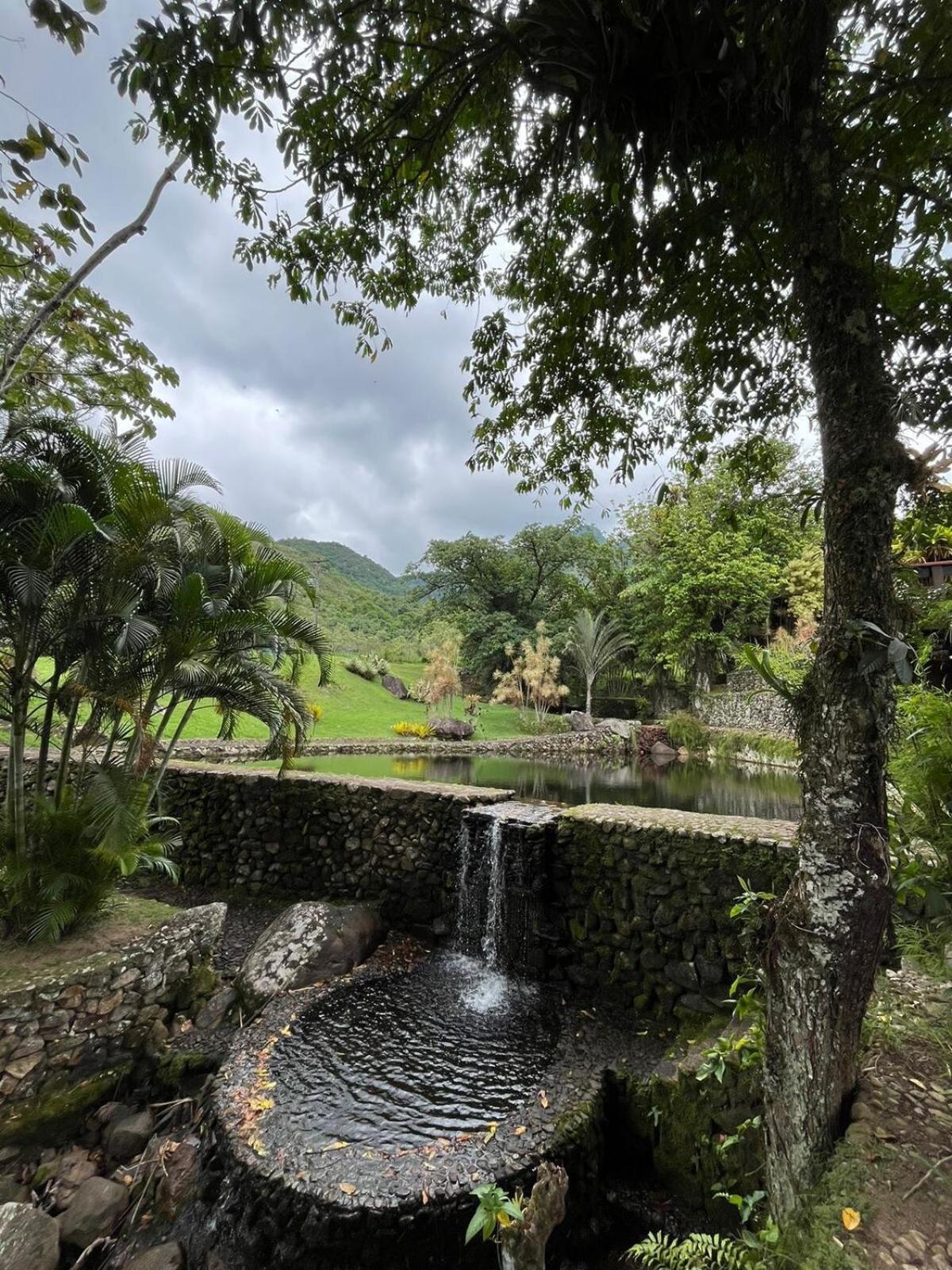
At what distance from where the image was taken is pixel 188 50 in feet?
6.74

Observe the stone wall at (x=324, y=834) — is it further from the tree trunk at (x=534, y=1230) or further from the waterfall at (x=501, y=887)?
the tree trunk at (x=534, y=1230)

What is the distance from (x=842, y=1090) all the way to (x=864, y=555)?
1885 millimetres

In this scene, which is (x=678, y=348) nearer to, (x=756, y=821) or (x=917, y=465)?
(x=917, y=465)

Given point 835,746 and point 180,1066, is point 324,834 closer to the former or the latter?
point 180,1066

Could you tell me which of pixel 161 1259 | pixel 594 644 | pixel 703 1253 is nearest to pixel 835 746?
pixel 703 1253

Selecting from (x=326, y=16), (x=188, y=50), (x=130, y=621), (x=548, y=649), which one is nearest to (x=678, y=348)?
(x=326, y=16)

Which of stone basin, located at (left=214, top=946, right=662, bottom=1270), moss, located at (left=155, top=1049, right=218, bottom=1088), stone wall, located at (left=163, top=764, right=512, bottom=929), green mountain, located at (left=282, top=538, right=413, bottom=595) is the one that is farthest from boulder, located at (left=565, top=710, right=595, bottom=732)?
green mountain, located at (left=282, top=538, right=413, bottom=595)

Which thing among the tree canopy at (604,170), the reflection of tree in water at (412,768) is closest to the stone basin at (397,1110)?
the tree canopy at (604,170)

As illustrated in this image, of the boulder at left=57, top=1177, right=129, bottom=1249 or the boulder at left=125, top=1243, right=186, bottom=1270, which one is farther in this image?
the boulder at left=57, top=1177, right=129, bottom=1249

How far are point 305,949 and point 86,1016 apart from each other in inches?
59.9

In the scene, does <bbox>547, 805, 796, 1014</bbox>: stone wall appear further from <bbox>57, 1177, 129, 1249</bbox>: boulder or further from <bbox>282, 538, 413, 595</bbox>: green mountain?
<bbox>282, 538, 413, 595</bbox>: green mountain

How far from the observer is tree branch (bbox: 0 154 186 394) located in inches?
183

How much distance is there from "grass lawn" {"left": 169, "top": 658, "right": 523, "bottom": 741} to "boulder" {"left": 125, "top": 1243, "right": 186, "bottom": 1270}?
1051cm

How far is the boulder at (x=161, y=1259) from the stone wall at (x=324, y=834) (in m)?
3.02
